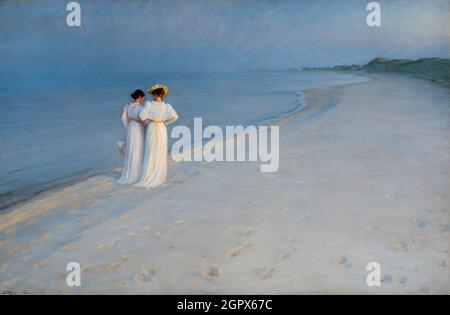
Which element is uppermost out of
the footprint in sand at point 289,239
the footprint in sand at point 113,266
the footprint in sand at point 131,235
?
the footprint in sand at point 131,235

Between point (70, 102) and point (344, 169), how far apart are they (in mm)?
11130

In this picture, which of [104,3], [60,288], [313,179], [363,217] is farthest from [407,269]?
[104,3]

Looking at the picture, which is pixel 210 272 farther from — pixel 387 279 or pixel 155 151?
pixel 155 151

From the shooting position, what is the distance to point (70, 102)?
13969 millimetres

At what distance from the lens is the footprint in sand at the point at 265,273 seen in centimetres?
286

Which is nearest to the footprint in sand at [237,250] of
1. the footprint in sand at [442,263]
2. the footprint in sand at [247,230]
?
the footprint in sand at [247,230]

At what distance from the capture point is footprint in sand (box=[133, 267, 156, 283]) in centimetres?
286

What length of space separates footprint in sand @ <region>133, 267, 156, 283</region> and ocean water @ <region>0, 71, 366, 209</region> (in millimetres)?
2138

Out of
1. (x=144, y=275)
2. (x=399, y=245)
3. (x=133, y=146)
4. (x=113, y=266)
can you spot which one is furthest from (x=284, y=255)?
(x=133, y=146)

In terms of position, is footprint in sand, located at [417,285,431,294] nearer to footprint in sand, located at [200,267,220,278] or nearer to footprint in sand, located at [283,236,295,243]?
footprint in sand, located at [283,236,295,243]

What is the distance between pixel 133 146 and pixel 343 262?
7.69 feet

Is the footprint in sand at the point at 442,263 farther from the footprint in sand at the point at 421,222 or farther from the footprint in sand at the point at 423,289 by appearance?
the footprint in sand at the point at 421,222

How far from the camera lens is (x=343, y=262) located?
2.98m

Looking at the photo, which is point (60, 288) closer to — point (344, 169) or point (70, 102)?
point (344, 169)
